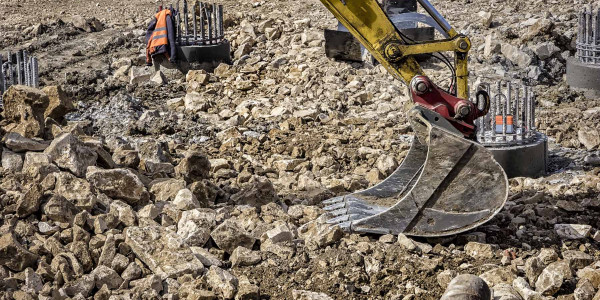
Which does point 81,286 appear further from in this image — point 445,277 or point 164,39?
point 164,39

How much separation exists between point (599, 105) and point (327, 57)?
12.8 ft

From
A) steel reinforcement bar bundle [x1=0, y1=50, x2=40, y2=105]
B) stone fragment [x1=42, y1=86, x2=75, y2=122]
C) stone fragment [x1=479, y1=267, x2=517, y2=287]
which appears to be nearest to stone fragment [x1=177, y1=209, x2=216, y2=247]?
stone fragment [x1=479, y1=267, x2=517, y2=287]

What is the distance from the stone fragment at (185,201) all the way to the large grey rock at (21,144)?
134cm

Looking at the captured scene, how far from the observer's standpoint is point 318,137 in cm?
948

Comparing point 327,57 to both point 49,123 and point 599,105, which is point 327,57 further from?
point 49,123

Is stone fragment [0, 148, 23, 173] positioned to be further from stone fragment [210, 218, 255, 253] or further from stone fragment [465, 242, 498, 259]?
stone fragment [465, 242, 498, 259]

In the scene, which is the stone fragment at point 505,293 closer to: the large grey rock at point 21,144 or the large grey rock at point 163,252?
the large grey rock at point 163,252

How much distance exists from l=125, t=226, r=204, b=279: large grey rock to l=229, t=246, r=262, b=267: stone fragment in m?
0.27

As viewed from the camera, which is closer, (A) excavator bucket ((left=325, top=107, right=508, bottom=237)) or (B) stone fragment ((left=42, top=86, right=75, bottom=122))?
(A) excavator bucket ((left=325, top=107, right=508, bottom=237))

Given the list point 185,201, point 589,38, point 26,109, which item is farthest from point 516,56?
point 26,109

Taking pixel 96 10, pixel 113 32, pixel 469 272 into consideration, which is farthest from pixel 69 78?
pixel 469 272

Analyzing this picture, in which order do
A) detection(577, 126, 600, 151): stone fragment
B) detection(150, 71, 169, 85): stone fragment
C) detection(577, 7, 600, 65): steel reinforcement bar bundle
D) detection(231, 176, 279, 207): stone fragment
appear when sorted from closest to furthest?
detection(231, 176, 279, 207): stone fragment → detection(577, 126, 600, 151): stone fragment → detection(577, 7, 600, 65): steel reinforcement bar bundle → detection(150, 71, 169, 85): stone fragment

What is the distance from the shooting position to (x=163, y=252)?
18.0 ft

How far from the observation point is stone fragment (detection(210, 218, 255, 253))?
5.83 metres
